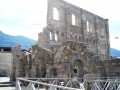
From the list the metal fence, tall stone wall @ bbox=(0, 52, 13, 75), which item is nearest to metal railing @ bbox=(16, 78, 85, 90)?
the metal fence

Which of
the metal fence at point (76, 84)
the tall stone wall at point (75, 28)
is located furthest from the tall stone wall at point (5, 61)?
A: the metal fence at point (76, 84)

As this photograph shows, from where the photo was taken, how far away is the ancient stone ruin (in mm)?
14367

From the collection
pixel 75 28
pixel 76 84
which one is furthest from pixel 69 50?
pixel 75 28

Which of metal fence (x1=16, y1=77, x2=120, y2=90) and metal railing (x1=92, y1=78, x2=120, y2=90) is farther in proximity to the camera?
metal railing (x1=92, y1=78, x2=120, y2=90)

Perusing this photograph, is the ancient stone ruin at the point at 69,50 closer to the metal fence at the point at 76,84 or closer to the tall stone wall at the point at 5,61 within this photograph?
the metal fence at the point at 76,84

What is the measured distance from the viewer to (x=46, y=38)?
88.1ft

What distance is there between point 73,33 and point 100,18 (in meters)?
10.9

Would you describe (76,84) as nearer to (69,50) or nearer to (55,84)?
(55,84)

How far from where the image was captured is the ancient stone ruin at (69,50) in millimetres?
14367

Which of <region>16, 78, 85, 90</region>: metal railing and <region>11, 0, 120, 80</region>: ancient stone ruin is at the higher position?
<region>11, 0, 120, 80</region>: ancient stone ruin

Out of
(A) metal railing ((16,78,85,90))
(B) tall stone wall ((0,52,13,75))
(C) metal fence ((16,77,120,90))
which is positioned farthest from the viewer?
(B) tall stone wall ((0,52,13,75))

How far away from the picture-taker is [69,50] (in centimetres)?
1395

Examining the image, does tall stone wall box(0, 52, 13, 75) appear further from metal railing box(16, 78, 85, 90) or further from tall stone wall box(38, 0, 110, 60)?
metal railing box(16, 78, 85, 90)

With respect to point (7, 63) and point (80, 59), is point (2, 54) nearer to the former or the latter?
point (7, 63)
